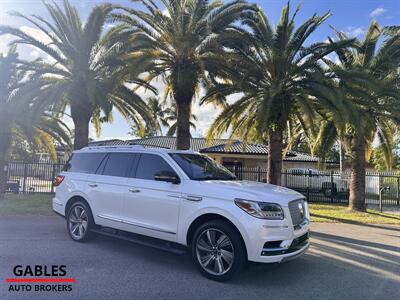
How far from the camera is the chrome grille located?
5.23m

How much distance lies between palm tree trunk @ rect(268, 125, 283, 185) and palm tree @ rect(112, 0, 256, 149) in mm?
3380

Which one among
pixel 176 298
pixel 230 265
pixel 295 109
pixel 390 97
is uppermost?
pixel 390 97

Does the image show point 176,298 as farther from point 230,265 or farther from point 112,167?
point 112,167

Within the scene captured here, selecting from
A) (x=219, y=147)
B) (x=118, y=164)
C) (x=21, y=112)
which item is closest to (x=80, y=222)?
(x=118, y=164)

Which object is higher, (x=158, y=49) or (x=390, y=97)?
(x=158, y=49)

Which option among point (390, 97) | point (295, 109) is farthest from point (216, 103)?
point (390, 97)

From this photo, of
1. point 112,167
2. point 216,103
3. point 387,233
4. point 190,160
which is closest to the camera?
point 190,160

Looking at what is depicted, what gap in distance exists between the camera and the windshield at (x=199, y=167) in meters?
5.89

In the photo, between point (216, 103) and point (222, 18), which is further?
point (216, 103)

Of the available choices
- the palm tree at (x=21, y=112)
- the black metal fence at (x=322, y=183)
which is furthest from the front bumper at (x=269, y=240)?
the black metal fence at (x=322, y=183)

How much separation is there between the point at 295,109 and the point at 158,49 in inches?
230

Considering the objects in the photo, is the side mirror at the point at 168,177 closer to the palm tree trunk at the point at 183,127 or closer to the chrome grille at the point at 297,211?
the chrome grille at the point at 297,211

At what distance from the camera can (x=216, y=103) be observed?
15422 millimetres

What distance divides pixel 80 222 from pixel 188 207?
116 inches
